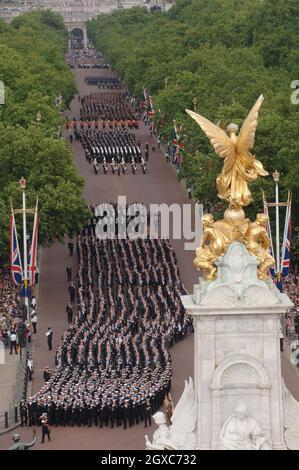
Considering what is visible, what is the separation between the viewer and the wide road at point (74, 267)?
5550 centimetres

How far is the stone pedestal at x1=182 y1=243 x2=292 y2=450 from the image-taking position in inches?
1652

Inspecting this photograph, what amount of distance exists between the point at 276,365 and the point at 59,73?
402 feet

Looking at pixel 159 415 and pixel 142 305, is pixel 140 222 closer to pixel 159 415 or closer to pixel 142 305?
pixel 142 305

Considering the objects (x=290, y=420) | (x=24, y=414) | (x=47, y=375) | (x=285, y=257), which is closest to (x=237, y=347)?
(x=290, y=420)

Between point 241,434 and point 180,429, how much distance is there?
1732 millimetres

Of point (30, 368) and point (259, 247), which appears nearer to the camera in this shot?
point (259, 247)

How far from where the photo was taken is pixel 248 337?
42.2 meters

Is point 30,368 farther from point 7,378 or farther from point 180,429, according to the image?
point 180,429

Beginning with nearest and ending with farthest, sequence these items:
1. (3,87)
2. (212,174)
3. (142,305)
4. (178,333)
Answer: (178,333)
(142,305)
(212,174)
(3,87)

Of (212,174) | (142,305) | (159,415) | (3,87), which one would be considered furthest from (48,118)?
(159,415)

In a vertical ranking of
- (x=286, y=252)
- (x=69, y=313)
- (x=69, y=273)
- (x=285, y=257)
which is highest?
(x=286, y=252)

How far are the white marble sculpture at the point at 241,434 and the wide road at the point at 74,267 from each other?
11515mm

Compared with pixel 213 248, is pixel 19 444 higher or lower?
lower

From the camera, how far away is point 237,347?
1663 inches
